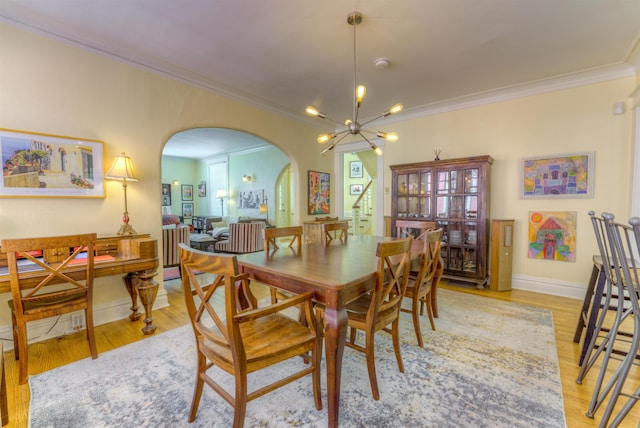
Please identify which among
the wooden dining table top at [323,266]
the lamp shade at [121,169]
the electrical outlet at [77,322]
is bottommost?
the electrical outlet at [77,322]

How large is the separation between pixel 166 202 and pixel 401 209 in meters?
7.29

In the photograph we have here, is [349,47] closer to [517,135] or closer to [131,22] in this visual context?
[131,22]

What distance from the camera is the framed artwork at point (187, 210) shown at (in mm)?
9039

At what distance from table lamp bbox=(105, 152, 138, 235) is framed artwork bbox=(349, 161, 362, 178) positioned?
6236 millimetres

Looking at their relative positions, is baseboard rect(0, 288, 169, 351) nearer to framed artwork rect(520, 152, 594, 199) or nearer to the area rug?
the area rug

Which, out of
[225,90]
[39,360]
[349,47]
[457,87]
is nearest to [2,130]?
[39,360]

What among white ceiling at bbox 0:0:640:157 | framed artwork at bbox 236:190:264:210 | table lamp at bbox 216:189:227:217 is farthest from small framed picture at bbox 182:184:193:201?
white ceiling at bbox 0:0:640:157

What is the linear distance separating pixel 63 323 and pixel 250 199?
5.50 metres

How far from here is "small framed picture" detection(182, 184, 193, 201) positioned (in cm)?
906

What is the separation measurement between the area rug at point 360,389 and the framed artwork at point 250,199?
17.5 ft

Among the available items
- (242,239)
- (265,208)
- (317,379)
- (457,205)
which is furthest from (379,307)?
(265,208)

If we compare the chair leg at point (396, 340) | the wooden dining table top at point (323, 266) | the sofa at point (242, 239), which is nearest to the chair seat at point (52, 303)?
the wooden dining table top at point (323, 266)

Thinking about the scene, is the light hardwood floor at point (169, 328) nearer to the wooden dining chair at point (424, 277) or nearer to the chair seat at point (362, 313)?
the wooden dining chair at point (424, 277)

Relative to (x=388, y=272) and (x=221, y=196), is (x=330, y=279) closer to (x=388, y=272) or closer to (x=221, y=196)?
(x=388, y=272)
